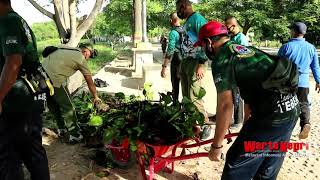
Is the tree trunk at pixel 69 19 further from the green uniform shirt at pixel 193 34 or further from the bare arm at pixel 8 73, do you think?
the bare arm at pixel 8 73

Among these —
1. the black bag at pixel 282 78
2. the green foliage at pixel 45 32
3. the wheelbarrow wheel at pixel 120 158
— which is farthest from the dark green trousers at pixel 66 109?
the green foliage at pixel 45 32

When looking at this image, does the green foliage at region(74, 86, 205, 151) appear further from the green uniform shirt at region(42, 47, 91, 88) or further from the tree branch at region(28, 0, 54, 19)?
the tree branch at region(28, 0, 54, 19)

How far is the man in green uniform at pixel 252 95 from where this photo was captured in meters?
2.57

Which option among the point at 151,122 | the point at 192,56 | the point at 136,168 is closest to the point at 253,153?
the point at 151,122

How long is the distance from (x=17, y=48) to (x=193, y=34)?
309 centimetres

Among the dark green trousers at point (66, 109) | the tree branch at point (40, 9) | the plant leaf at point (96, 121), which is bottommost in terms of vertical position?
the dark green trousers at point (66, 109)

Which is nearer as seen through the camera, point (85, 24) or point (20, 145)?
point (20, 145)

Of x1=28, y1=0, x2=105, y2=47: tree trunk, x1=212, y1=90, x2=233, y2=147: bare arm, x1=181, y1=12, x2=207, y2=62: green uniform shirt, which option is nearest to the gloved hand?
x1=181, y1=12, x2=207, y2=62: green uniform shirt

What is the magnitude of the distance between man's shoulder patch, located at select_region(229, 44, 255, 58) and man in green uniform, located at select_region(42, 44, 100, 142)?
234 centimetres

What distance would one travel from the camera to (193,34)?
534 centimetres

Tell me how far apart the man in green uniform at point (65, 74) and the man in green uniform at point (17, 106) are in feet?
4.87

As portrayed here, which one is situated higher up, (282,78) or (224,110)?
(282,78)

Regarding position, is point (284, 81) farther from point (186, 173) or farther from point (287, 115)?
point (186, 173)

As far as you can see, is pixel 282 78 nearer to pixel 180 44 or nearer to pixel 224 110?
pixel 224 110
